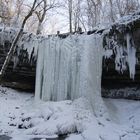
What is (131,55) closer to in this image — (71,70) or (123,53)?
(123,53)

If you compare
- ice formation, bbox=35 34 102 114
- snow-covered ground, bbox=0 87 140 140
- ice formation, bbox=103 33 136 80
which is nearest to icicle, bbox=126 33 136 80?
ice formation, bbox=103 33 136 80

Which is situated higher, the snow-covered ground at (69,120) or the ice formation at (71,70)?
the ice formation at (71,70)

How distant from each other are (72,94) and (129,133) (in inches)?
98.3

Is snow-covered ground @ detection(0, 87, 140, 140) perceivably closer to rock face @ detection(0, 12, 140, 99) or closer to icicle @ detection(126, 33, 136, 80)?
rock face @ detection(0, 12, 140, 99)

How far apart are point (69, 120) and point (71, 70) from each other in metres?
2.10

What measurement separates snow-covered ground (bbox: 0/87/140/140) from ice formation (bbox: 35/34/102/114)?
0.41 metres

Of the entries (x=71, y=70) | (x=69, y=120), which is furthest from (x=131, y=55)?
(x=69, y=120)

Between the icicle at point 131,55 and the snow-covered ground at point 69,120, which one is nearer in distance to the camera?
the snow-covered ground at point 69,120

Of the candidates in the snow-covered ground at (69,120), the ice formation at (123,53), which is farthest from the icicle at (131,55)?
the snow-covered ground at (69,120)

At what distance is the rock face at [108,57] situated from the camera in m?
10.4

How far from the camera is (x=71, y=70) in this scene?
1086 centimetres

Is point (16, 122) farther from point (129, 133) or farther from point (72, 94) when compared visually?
point (129, 133)

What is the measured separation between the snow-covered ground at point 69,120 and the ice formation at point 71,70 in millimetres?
407

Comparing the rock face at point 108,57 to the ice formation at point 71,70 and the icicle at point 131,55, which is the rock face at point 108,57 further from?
the ice formation at point 71,70
